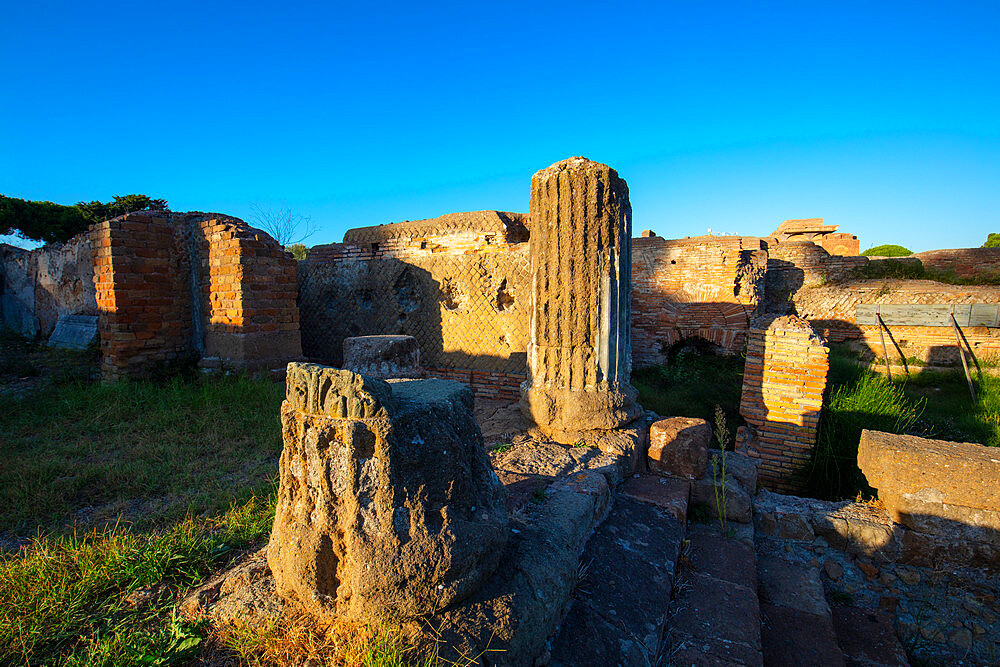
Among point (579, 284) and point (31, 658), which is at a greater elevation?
point (579, 284)

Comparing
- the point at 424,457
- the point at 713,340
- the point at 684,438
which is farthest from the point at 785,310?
the point at 424,457

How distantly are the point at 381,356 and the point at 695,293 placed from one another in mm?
7213

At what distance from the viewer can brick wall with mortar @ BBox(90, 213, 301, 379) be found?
4.59 metres

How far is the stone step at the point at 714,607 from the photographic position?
5.62 feet

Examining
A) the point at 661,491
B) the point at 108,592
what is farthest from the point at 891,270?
the point at 108,592

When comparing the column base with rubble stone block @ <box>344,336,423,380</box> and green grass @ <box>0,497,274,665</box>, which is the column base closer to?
rubble stone block @ <box>344,336,423,380</box>

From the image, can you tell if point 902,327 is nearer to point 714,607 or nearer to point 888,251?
point 714,607

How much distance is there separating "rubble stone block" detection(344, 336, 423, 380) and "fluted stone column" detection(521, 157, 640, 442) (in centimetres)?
159

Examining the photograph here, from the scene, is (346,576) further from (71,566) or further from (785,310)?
(785,310)

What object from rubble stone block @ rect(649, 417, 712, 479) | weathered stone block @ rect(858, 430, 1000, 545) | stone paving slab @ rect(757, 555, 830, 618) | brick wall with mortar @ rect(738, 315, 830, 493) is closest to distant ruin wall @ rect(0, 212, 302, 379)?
rubble stone block @ rect(649, 417, 712, 479)

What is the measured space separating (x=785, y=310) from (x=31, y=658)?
40.2ft

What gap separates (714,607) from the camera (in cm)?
197

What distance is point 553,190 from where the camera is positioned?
313 centimetres

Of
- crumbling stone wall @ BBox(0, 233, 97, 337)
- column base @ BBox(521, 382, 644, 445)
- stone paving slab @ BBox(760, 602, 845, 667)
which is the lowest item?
stone paving slab @ BBox(760, 602, 845, 667)
